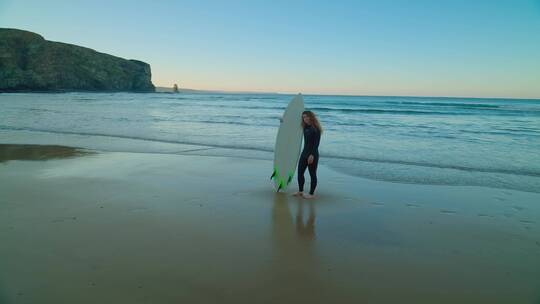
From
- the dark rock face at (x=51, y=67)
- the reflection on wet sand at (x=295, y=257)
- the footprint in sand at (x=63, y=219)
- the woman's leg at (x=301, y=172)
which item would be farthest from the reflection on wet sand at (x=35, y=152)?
the dark rock face at (x=51, y=67)

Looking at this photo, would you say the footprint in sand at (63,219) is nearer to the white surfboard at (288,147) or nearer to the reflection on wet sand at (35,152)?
the white surfboard at (288,147)

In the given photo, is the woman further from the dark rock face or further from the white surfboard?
the dark rock face

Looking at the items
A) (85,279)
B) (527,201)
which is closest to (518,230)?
(527,201)

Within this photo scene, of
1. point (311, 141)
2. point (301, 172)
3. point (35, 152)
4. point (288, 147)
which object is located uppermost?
point (311, 141)

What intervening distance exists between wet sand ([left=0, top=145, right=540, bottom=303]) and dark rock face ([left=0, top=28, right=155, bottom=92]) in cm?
5901

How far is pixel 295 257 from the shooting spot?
3.36m

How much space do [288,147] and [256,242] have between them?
107 inches

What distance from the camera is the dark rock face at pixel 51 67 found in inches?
2172

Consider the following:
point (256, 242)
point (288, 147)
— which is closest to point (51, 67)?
point (288, 147)

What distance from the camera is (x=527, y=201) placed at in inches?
217

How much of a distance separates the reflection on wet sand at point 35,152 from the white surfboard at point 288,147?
18.3 ft

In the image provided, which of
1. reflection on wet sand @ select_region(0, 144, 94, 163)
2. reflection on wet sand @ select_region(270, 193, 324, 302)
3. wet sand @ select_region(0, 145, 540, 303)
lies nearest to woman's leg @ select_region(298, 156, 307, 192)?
wet sand @ select_region(0, 145, 540, 303)

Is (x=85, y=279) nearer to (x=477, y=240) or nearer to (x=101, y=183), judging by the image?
(x=101, y=183)

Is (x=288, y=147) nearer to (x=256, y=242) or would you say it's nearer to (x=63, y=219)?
(x=256, y=242)
